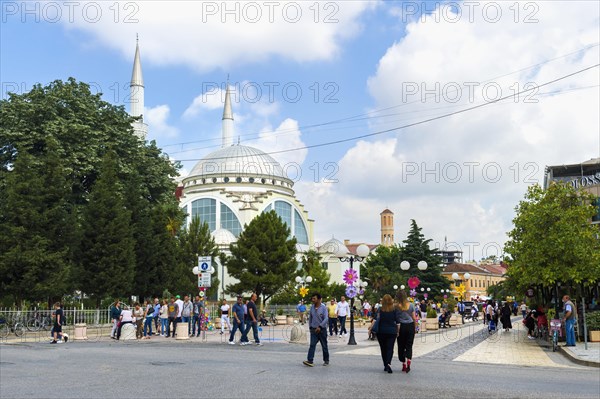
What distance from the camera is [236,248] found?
57844 mm

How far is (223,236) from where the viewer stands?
288ft

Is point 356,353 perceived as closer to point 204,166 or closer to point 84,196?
point 84,196

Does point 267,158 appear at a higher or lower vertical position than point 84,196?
higher

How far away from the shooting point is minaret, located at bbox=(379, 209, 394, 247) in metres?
167

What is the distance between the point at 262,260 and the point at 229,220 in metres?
39.2

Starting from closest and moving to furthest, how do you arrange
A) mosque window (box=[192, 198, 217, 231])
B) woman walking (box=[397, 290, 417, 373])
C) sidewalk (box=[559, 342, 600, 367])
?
1. woman walking (box=[397, 290, 417, 373])
2. sidewalk (box=[559, 342, 600, 367])
3. mosque window (box=[192, 198, 217, 231])

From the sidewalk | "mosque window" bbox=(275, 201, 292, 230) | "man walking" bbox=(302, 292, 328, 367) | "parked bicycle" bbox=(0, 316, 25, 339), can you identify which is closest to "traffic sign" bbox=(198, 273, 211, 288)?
"parked bicycle" bbox=(0, 316, 25, 339)

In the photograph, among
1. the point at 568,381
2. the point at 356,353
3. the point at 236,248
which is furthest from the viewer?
the point at 236,248

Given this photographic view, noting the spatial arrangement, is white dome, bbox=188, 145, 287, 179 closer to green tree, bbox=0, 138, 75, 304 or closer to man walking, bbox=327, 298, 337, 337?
green tree, bbox=0, 138, 75, 304

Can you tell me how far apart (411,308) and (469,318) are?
46476mm

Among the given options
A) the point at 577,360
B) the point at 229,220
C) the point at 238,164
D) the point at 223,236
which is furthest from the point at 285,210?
the point at 577,360

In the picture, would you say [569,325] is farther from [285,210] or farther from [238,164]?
[238,164]

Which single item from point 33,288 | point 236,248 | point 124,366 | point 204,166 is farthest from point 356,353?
point 204,166

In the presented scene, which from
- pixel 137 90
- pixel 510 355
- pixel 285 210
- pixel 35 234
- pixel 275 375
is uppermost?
Result: pixel 137 90
